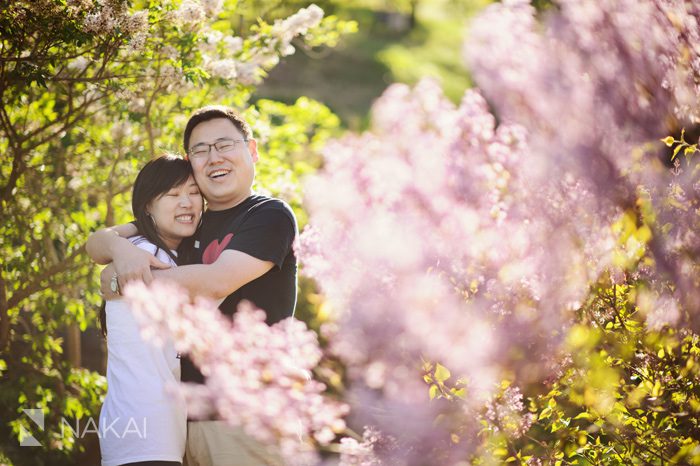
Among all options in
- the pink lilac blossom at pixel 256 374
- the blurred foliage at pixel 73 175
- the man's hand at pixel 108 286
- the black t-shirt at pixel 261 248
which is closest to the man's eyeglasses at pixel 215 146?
the black t-shirt at pixel 261 248

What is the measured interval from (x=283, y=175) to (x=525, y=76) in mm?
2778

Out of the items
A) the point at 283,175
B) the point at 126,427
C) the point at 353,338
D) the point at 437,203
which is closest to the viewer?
the point at 353,338

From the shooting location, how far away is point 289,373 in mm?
2041

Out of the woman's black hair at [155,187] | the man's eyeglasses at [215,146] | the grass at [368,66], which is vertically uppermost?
the man's eyeglasses at [215,146]

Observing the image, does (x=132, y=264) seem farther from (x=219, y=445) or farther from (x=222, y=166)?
(x=219, y=445)

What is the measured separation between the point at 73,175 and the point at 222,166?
80.5 inches

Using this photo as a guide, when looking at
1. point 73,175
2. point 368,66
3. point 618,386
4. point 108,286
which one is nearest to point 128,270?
point 108,286

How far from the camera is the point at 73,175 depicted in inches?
175

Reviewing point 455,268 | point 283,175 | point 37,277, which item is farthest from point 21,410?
point 455,268

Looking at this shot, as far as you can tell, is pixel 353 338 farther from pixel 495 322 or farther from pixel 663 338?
pixel 663 338

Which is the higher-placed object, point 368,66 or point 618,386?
point 618,386

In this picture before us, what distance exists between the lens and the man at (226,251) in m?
2.43

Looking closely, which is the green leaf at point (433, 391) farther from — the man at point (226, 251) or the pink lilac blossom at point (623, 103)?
the pink lilac blossom at point (623, 103)

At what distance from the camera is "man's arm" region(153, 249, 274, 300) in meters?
2.40
